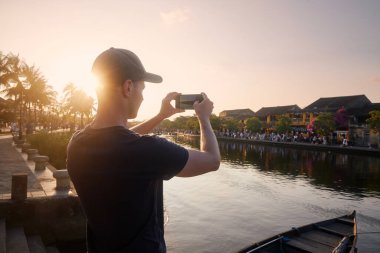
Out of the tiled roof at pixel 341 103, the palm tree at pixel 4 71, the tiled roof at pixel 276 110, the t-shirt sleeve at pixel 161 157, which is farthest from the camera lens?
the tiled roof at pixel 276 110

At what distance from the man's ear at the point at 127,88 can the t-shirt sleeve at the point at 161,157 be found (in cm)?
30

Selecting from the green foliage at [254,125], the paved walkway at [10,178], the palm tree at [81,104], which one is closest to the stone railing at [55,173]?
the paved walkway at [10,178]

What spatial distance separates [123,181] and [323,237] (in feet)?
33.5

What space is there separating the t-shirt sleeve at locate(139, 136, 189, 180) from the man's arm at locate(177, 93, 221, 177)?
6 centimetres

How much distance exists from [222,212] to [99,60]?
17099mm

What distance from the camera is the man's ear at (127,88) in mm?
1751

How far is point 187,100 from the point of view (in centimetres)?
222

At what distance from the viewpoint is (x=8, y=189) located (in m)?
10.7

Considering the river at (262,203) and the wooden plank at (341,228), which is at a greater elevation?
the wooden plank at (341,228)

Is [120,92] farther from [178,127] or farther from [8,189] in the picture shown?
[178,127]

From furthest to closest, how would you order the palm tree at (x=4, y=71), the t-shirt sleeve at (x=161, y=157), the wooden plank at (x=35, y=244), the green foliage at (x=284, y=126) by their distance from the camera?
the green foliage at (x=284, y=126) < the palm tree at (x=4, y=71) < the wooden plank at (x=35, y=244) < the t-shirt sleeve at (x=161, y=157)

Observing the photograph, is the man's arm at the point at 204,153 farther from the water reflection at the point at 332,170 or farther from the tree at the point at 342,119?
the tree at the point at 342,119


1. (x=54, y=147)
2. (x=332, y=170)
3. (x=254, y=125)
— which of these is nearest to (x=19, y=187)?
(x=54, y=147)

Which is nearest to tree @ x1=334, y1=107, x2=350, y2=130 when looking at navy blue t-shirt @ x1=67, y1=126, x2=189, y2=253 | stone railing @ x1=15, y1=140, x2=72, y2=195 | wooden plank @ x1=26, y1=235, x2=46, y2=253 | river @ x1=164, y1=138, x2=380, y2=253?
river @ x1=164, y1=138, x2=380, y2=253
